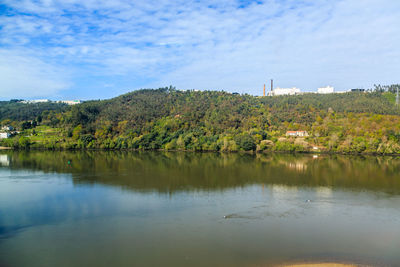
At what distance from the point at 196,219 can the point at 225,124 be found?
39.3 m

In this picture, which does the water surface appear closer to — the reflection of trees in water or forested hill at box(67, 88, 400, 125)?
the reflection of trees in water

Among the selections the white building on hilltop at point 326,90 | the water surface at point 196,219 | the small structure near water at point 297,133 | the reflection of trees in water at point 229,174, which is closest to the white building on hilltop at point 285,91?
the white building on hilltop at point 326,90

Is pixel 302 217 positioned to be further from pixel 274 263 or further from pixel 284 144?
pixel 284 144

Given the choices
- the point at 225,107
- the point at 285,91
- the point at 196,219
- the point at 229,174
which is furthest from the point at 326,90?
the point at 196,219

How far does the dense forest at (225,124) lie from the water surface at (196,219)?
1931 cm

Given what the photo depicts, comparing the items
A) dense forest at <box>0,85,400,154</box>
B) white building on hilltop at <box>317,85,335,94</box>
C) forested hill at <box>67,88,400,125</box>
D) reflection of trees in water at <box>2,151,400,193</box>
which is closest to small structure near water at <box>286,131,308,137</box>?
dense forest at <box>0,85,400,154</box>

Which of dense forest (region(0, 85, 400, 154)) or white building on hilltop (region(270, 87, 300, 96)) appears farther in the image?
white building on hilltop (region(270, 87, 300, 96))

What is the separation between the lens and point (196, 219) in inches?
570

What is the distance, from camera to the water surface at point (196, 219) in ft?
A: 35.5

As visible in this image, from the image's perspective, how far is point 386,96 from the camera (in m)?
59.8

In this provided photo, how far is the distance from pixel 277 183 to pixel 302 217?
26.6 ft

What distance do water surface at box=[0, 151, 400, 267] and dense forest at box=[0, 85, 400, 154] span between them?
63.4 feet

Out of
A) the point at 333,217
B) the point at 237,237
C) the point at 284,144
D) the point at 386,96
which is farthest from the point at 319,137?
the point at 237,237

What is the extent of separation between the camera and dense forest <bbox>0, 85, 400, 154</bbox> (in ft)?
148
